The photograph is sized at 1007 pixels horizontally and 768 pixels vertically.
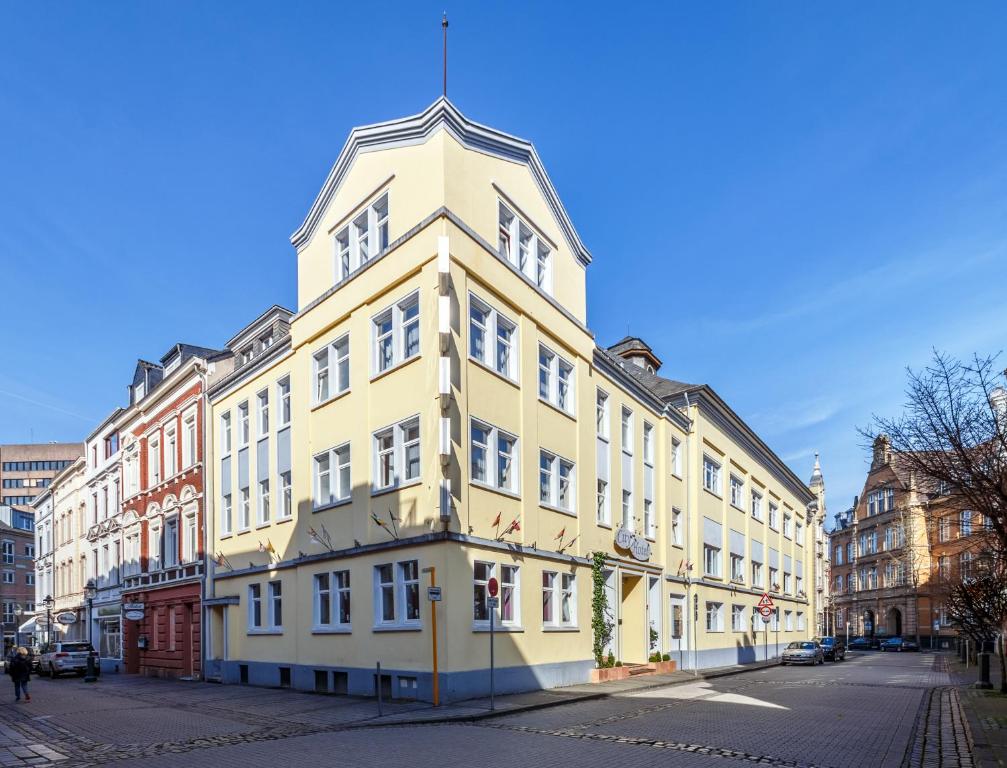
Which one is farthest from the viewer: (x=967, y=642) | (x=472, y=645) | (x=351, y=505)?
(x=967, y=642)

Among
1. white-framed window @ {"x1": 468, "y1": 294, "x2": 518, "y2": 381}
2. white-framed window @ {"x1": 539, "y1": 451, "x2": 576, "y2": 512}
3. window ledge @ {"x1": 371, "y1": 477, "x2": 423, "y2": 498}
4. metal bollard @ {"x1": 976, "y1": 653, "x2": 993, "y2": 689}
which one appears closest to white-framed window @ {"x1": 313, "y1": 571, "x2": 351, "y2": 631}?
window ledge @ {"x1": 371, "y1": 477, "x2": 423, "y2": 498}

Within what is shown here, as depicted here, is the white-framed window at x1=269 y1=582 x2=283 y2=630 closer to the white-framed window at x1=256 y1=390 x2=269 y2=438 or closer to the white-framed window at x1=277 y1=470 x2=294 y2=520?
the white-framed window at x1=277 y1=470 x2=294 y2=520

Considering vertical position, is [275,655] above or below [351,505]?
below

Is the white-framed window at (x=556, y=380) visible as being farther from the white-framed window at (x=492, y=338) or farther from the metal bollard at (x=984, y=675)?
the metal bollard at (x=984, y=675)

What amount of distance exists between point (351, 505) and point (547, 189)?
1135cm

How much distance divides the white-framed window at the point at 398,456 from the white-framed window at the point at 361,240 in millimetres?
4807

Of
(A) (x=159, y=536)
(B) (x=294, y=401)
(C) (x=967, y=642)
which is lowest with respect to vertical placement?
(C) (x=967, y=642)

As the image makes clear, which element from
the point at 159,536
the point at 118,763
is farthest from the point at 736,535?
the point at 118,763

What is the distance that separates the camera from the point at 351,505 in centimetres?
2250

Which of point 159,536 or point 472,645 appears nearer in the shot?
point 472,645

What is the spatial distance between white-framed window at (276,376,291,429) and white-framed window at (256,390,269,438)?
43.4 inches

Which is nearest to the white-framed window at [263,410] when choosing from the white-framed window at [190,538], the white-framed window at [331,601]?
the white-framed window at [190,538]

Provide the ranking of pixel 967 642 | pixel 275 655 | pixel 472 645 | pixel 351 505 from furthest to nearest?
pixel 967 642 → pixel 275 655 → pixel 351 505 → pixel 472 645

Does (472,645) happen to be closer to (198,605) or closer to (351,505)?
(351,505)
